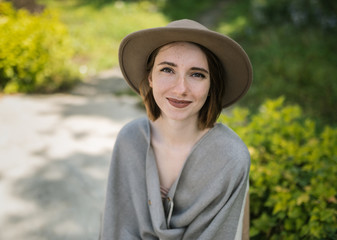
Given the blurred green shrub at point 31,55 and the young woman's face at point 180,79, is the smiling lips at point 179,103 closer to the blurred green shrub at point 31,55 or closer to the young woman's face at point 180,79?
the young woman's face at point 180,79

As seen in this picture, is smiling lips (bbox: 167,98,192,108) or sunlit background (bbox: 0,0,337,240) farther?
sunlit background (bbox: 0,0,337,240)

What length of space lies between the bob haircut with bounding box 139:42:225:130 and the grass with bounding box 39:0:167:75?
475cm

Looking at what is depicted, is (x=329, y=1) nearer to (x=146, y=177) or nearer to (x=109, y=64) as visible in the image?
(x=109, y=64)

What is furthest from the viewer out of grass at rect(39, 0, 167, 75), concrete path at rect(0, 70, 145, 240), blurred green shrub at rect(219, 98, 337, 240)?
grass at rect(39, 0, 167, 75)

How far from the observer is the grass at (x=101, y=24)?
271 inches

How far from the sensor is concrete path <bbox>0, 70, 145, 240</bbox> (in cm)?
257

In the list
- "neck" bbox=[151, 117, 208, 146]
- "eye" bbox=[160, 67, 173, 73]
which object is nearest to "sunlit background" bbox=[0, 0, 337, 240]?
"neck" bbox=[151, 117, 208, 146]

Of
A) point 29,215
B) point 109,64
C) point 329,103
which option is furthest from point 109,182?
point 109,64

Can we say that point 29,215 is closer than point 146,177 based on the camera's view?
No

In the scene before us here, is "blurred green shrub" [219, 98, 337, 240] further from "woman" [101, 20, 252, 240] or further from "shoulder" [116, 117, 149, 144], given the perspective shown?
"shoulder" [116, 117, 149, 144]

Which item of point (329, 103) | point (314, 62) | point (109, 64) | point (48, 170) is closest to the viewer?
point (48, 170)

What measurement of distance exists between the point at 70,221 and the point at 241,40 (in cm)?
651

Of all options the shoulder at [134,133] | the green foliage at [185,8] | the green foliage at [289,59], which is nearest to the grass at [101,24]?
the green foliage at [185,8]

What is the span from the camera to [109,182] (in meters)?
1.72
